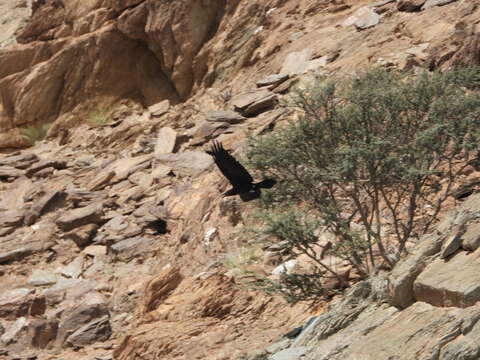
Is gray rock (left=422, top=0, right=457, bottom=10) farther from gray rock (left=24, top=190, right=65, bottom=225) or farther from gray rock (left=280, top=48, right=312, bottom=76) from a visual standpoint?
gray rock (left=24, top=190, right=65, bottom=225)

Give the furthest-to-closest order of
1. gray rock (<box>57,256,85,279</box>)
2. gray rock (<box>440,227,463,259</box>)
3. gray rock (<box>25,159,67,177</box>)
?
gray rock (<box>25,159,67,177</box>)
gray rock (<box>57,256,85,279</box>)
gray rock (<box>440,227,463,259</box>)

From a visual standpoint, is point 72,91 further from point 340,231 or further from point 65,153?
point 340,231

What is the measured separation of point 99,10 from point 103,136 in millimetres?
4436

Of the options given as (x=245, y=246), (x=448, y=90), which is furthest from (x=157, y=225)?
(x=448, y=90)

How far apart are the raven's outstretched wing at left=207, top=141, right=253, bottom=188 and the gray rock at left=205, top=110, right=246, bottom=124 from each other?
5413 mm

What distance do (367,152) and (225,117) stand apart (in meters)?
7.88

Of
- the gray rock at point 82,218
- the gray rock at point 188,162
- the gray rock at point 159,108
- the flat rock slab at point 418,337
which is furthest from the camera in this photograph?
the gray rock at point 159,108

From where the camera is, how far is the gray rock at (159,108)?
19297 millimetres

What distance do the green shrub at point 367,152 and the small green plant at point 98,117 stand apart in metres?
11.5

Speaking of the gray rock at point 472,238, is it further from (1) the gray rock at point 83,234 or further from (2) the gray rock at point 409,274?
(1) the gray rock at point 83,234

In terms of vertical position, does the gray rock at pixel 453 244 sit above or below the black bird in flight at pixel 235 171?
above

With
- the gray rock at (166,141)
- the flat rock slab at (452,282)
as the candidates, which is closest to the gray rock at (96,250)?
the gray rock at (166,141)

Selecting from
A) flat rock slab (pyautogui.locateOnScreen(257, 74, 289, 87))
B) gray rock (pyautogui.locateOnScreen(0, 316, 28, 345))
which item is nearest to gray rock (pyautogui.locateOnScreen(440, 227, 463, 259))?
gray rock (pyautogui.locateOnScreen(0, 316, 28, 345))

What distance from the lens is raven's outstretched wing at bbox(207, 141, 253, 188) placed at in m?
10.3
